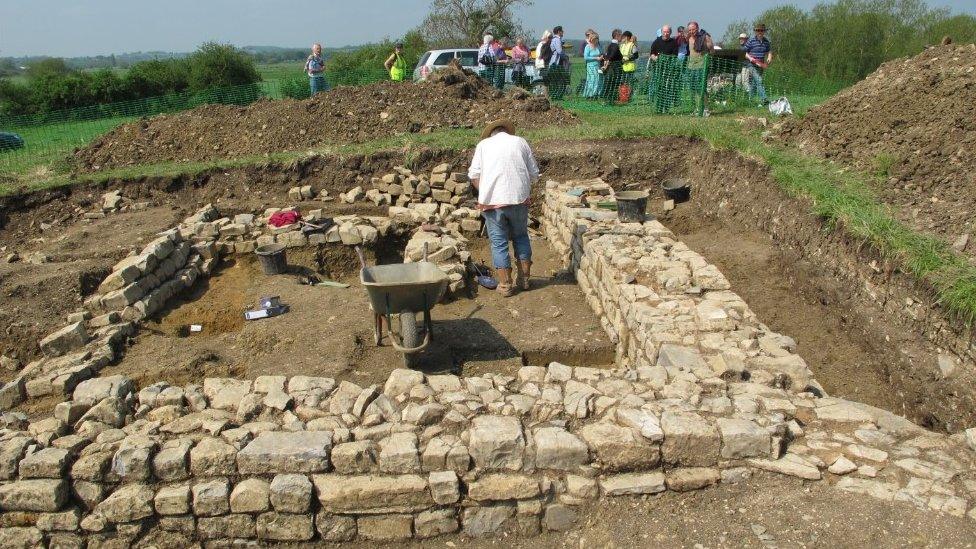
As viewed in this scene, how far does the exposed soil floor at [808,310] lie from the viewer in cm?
536

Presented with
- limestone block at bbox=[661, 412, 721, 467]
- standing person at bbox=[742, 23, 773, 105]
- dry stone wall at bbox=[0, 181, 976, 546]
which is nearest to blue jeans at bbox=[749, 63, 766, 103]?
standing person at bbox=[742, 23, 773, 105]

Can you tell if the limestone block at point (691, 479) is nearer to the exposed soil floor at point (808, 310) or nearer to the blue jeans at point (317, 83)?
the exposed soil floor at point (808, 310)

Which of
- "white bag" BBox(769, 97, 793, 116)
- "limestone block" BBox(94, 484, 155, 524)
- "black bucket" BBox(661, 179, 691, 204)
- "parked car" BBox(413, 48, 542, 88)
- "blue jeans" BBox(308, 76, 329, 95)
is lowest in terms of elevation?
"limestone block" BBox(94, 484, 155, 524)

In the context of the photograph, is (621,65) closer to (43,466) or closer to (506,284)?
(506,284)

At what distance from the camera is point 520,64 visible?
659 inches

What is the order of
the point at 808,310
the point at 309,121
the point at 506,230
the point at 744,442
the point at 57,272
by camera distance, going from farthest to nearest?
the point at 309,121
the point at 57,272
the point at 506,230
the point at 808,310
the point at 744,442

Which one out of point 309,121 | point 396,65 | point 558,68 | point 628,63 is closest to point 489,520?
point 309,121

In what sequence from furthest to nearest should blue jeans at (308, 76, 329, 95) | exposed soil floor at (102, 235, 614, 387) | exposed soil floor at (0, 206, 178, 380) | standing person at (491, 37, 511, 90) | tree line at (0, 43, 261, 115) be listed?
1. tree line at (0, 43, 261, 115)
2. standing person at (491, 37, 511, 90)
3. blue jeans at (308, 76, 329, 95)
4. exposed soil floor at (0, 206, 178, 380)
5. exposed soil floor at (102, 235, 614, 387)

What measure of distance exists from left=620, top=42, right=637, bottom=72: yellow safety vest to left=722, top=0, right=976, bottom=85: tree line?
8.88m

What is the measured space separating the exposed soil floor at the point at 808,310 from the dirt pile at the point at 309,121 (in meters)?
6.28

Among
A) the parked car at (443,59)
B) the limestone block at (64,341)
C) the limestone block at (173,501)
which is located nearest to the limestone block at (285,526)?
the limestone block at (173,501)

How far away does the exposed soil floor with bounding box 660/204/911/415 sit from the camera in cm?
536

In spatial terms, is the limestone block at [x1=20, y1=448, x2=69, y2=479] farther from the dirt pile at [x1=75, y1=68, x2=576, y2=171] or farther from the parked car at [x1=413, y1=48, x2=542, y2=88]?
the parked car at [x1=413, y1=48, x2=542, y2=88]

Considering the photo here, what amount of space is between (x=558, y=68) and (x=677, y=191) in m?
7.30
